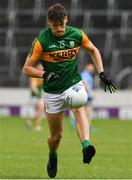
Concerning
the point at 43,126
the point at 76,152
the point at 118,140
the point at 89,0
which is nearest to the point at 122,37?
the point at 89,0

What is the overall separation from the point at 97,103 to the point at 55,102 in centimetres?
2257

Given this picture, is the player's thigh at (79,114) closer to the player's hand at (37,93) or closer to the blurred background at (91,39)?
the player's hand at (37,93)

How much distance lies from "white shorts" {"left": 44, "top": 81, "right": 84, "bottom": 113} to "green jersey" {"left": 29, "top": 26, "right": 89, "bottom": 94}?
7 centimetres

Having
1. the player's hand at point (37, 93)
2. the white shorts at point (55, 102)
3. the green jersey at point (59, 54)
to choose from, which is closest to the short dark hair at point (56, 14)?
the green jersey at point (59, 54)

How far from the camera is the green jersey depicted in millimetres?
10977

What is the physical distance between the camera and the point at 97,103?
3372 cm

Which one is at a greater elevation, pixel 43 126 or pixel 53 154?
pixel 53 154

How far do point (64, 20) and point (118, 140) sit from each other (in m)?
11.4

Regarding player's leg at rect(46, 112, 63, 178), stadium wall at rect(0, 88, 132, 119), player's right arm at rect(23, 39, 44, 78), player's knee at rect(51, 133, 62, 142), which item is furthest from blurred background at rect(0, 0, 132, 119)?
player's right arm at rect(23, 39, 44, 78)

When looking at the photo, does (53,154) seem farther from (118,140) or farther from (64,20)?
(118,140)

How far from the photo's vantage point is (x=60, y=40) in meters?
11.0

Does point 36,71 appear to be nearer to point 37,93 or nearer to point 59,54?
point 59,54

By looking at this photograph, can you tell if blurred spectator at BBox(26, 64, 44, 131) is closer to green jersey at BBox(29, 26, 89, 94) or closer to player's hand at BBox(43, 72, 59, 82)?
green jersey at BBox(29, 26, 89, 94)

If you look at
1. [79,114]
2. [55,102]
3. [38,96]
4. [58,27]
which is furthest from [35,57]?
[38,96]
